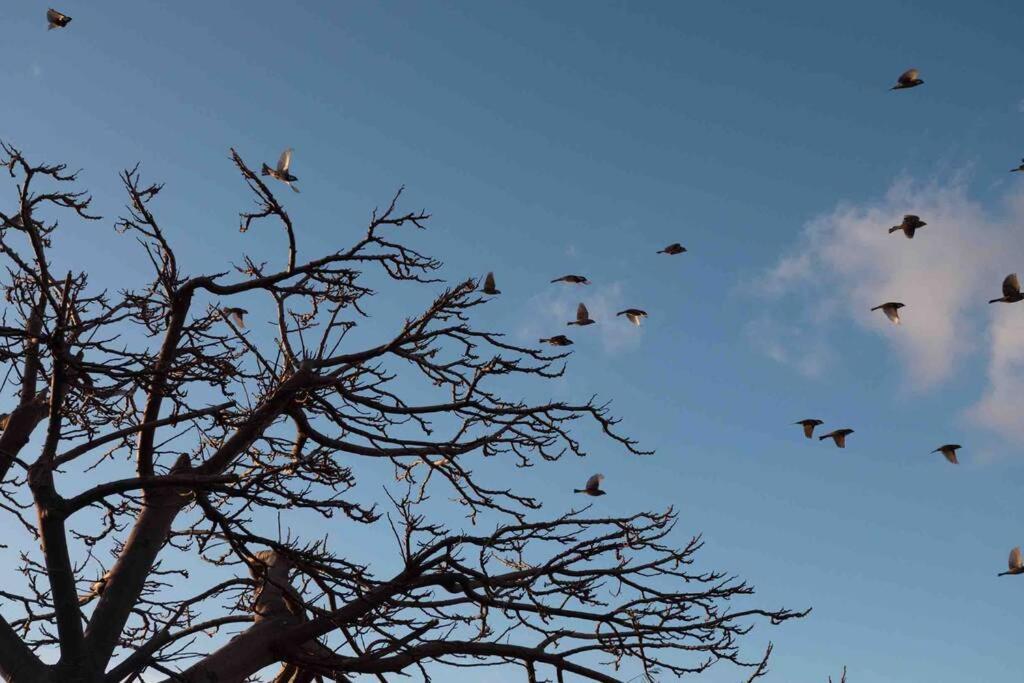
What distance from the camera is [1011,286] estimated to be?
10.6 metres

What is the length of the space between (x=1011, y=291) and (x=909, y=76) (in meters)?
2.93

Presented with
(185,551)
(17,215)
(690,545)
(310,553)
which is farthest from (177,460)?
(690,545)

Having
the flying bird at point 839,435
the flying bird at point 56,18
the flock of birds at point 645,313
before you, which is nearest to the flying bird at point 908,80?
the flock of birds at point 645,313

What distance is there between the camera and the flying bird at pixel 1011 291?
10.5m

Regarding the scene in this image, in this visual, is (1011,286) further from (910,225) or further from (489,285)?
(489,285)

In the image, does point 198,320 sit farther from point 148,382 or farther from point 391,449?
point 391,449

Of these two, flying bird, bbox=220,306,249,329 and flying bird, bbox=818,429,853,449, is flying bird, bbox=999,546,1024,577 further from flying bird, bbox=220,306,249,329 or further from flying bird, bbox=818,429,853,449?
flying bird, bbox=220,306,249,329

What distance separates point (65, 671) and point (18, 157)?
456 cm

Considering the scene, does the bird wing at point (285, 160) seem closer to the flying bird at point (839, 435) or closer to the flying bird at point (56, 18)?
the flying bird at point (56, 18)

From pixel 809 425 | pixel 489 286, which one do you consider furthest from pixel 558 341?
pixel 809 425

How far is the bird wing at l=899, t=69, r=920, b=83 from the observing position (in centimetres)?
1148

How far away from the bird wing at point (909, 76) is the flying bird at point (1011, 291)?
107 inches

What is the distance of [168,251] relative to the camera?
339 inches

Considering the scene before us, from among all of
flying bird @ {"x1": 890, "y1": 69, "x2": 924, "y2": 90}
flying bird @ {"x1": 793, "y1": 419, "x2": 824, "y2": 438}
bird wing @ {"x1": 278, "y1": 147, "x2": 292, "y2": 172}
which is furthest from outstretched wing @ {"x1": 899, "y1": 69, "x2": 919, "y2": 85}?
bird wing @ {"x1": 278, "y1": 147, "x2": 292, "y2": 172}
